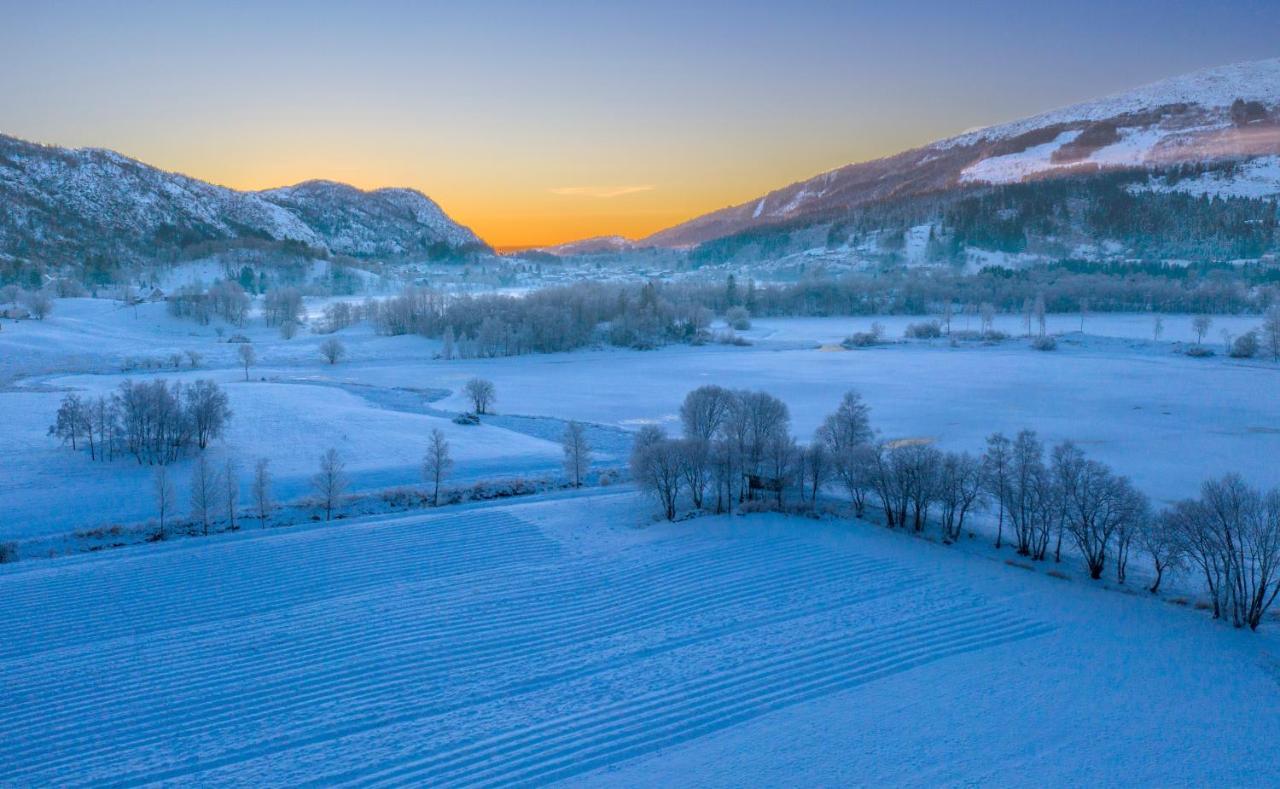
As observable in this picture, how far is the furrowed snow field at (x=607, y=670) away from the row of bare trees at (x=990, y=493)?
1754 millimetres

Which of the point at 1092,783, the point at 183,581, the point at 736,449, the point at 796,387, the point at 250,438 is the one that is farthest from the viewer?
the point at 796,387

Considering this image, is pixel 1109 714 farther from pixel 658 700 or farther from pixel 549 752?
pixel 549 752

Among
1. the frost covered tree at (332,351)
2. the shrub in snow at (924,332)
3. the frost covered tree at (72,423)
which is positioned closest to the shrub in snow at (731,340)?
the shrub in snow at (924,332)

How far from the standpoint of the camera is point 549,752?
13.1 metres

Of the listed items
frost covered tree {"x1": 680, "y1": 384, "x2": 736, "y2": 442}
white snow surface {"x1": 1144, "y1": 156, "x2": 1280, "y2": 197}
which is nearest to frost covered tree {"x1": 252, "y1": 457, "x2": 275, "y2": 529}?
frost covered tree {"x1": 680, "y1": 384, "x2": 736, "y2": 442}

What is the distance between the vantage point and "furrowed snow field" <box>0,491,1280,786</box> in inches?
506

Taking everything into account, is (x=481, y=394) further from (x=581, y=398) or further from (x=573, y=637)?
(x=573, y=637)

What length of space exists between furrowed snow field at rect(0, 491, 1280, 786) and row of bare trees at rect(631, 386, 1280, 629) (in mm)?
1754

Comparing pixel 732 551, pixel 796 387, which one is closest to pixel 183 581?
pixel 732 551

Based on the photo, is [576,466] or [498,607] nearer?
[498,607]

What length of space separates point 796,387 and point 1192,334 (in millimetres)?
53942

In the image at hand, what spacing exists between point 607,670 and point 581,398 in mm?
36711

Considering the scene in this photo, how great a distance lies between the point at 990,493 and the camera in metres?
25.0

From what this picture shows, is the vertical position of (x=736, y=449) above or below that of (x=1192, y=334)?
below
